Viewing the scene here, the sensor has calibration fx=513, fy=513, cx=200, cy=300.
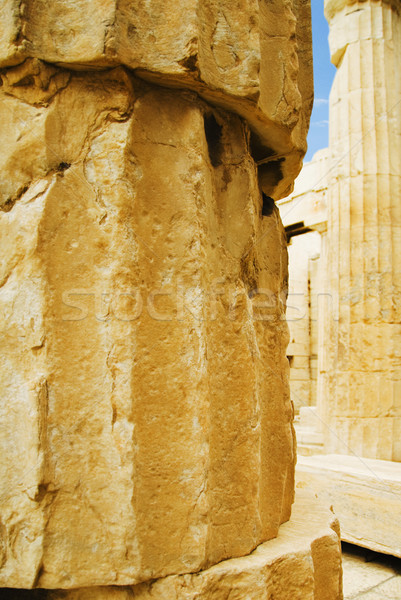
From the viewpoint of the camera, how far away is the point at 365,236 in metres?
6.12

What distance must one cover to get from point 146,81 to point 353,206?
528 cm

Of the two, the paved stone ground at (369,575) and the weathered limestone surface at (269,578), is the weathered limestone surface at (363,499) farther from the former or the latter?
the weathered limestone surface at (269,578)

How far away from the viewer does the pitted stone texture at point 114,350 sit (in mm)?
1230

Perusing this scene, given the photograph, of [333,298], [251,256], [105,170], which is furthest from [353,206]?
[105,170]

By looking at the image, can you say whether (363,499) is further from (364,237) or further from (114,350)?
(364,237)

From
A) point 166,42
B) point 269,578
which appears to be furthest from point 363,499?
point 166,42

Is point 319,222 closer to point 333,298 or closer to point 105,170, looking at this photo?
point 333,298

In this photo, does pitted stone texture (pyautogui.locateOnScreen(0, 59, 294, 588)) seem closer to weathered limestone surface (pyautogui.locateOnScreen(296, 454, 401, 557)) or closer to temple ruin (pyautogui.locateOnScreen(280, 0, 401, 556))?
weathered limestone surface (pyautogui.locateOnScreen(296, 454, 401, 557))

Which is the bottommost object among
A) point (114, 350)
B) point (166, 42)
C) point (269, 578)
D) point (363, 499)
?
point (363, 499)

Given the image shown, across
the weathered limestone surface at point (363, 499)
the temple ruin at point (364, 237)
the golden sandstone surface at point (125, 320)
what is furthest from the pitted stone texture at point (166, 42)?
the temple ruin at point (364, 237)

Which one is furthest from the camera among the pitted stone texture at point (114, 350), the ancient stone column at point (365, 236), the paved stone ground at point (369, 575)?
the ancient stone column at point (365, 236)

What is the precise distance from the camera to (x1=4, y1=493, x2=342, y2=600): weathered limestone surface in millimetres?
1246

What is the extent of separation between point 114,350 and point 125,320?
0.08 m

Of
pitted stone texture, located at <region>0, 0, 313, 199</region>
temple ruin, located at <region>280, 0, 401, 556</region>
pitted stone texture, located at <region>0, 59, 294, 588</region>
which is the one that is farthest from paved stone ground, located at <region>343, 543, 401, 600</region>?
pitted stone texture, located at <region>0, 0, 313, 199</region>
